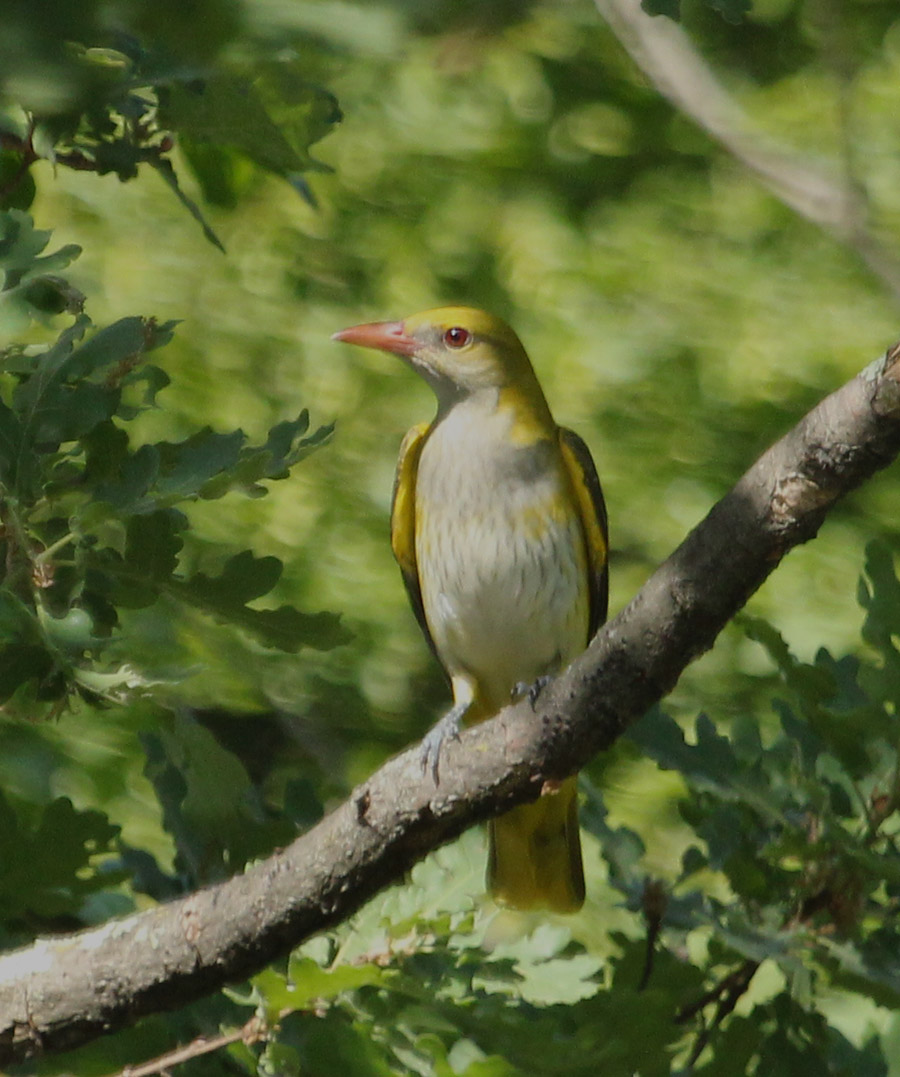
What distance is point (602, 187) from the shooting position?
5.66 m

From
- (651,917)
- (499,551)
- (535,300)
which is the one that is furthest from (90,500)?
(535,300)

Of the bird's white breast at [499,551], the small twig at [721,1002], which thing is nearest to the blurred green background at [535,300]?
the bird's white breast at [499,551]

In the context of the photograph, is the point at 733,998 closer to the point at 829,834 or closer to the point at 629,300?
the point at 829,834

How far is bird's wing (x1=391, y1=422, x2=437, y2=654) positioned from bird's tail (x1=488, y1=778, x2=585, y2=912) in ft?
1.79

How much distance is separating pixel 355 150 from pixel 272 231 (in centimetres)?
46

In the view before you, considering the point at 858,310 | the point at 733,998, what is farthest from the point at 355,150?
the point at 733,998

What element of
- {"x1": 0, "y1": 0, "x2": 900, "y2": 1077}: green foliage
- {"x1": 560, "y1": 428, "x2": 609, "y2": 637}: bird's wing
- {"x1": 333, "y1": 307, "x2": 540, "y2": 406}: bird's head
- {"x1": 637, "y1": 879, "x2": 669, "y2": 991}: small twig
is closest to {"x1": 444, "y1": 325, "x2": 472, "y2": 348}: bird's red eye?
{"x1": 333, "y1": 307, "x2": 540, "y2": 406}: bird's head

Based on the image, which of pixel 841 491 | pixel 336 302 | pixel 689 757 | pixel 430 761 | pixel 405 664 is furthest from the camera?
pixel 336 302

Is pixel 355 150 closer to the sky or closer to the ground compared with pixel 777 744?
closer to the ground

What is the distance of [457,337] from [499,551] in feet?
2.10

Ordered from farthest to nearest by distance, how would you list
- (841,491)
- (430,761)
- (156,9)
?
(430,761), (841,491), (156,9)

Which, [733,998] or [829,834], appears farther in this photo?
[733,998]

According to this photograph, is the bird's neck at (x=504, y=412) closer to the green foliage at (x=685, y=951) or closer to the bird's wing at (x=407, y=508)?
the bird's wing at (x=407, y=508)

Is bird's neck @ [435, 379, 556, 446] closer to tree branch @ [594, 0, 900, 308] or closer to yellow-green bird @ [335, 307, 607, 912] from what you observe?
yellow-green bird @ [335, 307, 607, 912]
